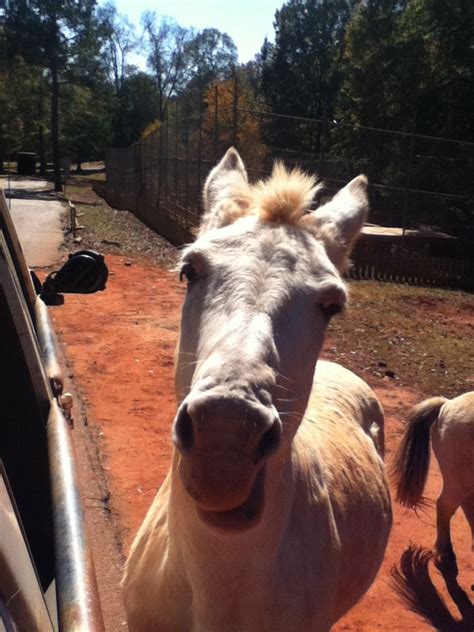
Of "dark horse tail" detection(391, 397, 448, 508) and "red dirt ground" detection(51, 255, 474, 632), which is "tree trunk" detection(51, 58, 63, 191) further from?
"dark horse tail" detection(391, 397, 448, 508)

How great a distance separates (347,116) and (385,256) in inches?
615

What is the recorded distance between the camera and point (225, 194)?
2617mm

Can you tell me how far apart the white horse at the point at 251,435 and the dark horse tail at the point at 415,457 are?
252 cm

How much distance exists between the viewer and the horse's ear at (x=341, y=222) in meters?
2.49

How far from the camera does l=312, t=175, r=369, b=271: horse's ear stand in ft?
8.17

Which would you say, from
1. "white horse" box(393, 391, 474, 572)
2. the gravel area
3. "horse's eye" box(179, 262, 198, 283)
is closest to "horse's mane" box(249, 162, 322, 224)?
"horse's eye" box(179, 262, 198, 283)

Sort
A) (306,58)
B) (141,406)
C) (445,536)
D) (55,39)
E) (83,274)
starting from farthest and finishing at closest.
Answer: (306,58), (55,39), (141,406), (445,536), (83,274)

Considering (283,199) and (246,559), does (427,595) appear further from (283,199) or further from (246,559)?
(283,199)

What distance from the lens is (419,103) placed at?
22.1 metres

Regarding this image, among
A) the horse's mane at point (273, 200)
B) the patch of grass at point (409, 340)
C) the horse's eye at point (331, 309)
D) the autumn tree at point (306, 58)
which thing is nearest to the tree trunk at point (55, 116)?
the autumn tree at point (306, 58)

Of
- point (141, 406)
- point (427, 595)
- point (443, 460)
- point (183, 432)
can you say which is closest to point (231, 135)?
point (141, 406)

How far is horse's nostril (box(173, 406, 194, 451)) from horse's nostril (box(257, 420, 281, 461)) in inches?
7.3

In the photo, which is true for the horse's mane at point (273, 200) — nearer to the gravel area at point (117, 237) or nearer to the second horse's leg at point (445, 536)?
the second horse's leg at point (445, 536)

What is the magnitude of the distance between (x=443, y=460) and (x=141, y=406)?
136 inches
